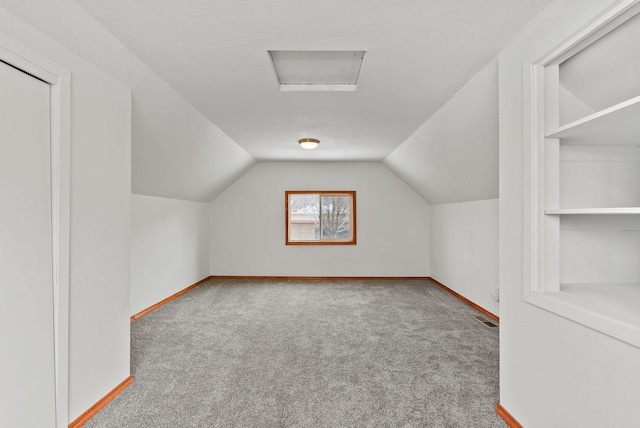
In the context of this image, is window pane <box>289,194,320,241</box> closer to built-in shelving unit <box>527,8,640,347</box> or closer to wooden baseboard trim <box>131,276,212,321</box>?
wooden baseboard trim <box>131,276,212,321</box>

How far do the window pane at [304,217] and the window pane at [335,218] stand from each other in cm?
13

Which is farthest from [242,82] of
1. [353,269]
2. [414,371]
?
[353,269]

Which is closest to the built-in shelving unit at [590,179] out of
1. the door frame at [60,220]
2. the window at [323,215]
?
the door frame at [60,220]

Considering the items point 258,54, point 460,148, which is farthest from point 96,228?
point 460,148

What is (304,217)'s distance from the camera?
20.0ft

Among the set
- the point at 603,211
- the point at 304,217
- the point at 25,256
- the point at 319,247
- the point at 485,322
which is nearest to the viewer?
the point at 603,211

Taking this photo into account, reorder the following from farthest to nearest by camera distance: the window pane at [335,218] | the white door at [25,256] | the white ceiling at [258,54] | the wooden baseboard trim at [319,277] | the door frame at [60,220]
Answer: the window pane at [335,218] < the wooden baseboard trim at [319,277] < the door frame at [60,220] < the white ceiling at [258,54] < the white door at [25,256]

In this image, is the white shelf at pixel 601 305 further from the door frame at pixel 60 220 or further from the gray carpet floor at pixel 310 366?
the door frame at pixel 60 220

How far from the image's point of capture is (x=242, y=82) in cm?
232

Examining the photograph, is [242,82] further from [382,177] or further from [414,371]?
[382,177]

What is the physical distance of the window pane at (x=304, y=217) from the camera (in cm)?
596

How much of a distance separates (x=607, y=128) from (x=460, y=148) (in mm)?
1763

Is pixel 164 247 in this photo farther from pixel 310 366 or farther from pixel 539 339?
pixel 539 339

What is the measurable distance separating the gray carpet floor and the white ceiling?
1.81m
